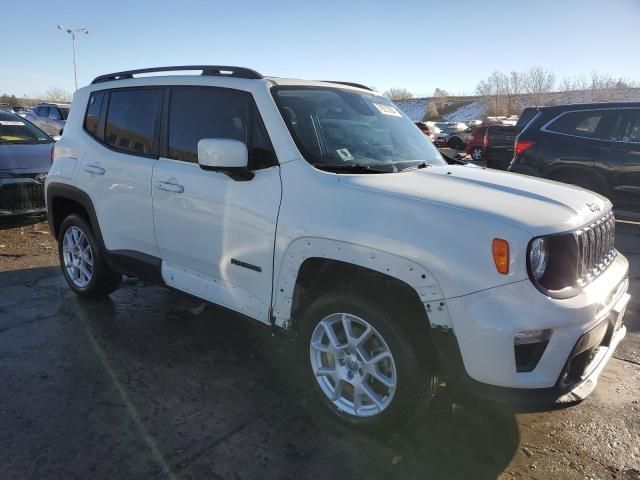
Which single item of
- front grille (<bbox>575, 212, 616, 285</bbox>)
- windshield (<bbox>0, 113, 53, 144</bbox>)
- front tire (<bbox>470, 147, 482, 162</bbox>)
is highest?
windshield (<bbox>0, 113, 53, 144</bbox>)

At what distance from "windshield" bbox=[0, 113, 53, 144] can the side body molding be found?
701cm

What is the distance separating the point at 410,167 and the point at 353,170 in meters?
0.52

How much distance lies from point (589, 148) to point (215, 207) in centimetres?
626

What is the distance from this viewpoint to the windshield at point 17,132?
8.15 meters

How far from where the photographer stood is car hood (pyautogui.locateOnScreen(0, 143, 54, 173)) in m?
7.39

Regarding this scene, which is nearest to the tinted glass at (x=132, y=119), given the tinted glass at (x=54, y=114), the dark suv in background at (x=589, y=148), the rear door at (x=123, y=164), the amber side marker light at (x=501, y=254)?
the rear door at (x=123, y=164)

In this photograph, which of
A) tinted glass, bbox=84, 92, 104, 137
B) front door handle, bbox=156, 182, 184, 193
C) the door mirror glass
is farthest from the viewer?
tinted glass, bbox=84, 92, 104, 137

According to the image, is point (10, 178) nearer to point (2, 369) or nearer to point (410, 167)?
point (2, 369)

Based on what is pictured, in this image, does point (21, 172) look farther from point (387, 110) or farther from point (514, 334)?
point (514, 334)

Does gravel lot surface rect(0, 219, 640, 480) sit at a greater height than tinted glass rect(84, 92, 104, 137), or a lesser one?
lesser

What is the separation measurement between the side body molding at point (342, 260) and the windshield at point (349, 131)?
0.51 meters

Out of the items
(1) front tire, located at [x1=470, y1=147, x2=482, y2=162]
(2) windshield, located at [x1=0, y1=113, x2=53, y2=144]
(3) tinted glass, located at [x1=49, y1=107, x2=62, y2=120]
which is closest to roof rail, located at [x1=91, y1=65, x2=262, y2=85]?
(2) windshield, located at [x1=0, y1=113, x2=53, y2=144]

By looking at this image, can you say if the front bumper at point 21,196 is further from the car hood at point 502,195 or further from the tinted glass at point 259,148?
the car hood at point 502,195

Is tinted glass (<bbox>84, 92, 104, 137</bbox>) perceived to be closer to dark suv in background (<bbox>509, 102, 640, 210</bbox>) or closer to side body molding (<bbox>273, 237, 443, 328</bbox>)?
side body molding (<bbox>273, 237, 443, 328</bbox>)
